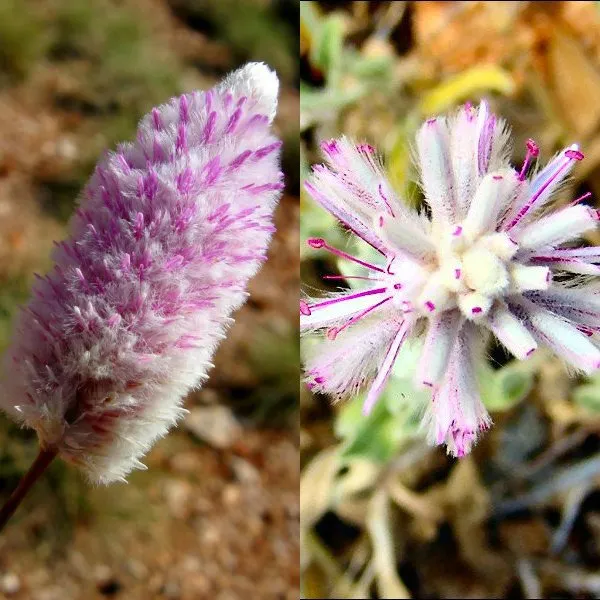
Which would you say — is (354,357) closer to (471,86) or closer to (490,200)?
(490,200)

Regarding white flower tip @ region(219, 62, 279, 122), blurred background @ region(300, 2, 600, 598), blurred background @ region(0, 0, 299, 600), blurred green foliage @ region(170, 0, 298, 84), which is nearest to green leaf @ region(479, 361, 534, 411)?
blurred background @ region(300, 2, 600, 598)

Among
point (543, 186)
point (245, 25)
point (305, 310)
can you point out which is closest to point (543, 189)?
point (543, 186)

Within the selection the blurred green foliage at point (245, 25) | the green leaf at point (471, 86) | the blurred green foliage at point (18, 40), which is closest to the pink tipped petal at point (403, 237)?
the green leaf at point (471, 86)

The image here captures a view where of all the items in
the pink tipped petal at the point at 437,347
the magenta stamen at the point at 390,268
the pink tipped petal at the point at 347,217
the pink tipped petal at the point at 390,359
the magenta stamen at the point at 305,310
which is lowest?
the magenta stamen at the point at 305,310

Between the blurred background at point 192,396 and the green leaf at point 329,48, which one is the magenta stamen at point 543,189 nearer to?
the blurred background at point 192,396

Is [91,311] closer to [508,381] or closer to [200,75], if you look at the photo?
[508,381]

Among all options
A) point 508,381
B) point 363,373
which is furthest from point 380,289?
point 508,381

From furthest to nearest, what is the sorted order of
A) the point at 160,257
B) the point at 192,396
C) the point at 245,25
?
the point at 245,25, the point at 192,396, the point at 160,257

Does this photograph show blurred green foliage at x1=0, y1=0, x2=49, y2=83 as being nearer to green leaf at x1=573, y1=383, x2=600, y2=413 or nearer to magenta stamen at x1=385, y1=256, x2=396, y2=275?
green leaf at x1=573, y1=383, x2=600, y2=413
